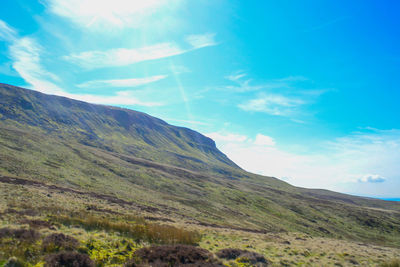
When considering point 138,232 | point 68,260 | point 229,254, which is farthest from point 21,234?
point 229,254

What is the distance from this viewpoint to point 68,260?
26.5 ft

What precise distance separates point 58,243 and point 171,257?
5.27 metres

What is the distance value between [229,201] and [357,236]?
1615 inches

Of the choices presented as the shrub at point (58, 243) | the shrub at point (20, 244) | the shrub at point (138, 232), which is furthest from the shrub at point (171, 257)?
the shrub at point (20, 244)

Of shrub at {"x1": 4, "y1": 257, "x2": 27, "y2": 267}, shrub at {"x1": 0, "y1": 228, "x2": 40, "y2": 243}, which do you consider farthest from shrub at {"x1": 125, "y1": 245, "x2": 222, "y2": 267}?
shrub at {"x1": 0, "y1": 228, "x2": 40, "y2": 243}

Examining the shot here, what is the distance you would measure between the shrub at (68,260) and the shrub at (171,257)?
168cm

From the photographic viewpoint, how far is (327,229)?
→ 66812mm

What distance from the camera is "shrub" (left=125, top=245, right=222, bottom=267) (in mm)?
9582

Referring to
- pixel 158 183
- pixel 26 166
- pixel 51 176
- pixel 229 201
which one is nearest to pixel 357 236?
pixel 229 201

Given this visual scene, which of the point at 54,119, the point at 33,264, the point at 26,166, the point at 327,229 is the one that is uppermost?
the point at 54,119

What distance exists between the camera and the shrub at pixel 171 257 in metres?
9.58

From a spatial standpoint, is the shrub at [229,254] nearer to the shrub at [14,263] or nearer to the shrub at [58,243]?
the shrub at [58,243]

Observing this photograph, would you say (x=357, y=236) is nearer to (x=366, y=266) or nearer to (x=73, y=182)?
(x=366, y=266)

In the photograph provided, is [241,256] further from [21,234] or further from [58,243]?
[21,234]
